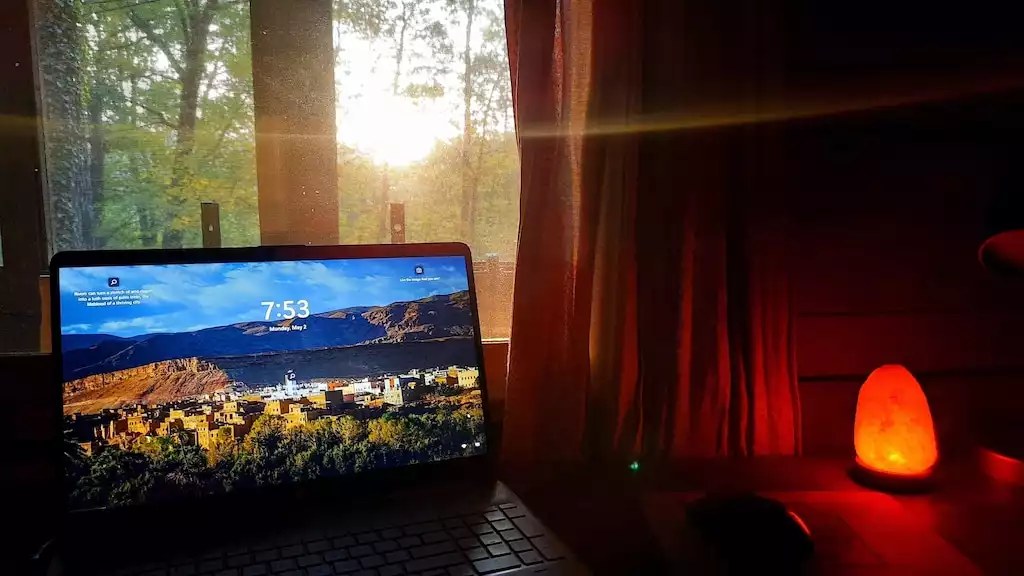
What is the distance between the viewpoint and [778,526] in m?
0.73

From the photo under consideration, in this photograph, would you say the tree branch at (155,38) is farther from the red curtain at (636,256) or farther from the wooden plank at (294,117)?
the red curtain at (636,256)

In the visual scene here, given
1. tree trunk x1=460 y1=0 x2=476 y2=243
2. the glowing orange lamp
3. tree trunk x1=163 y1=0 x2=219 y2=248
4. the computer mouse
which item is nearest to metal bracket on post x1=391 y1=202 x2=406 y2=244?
tree trunk x1=460 y1=0 x2=476 y2=243

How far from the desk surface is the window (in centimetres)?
50

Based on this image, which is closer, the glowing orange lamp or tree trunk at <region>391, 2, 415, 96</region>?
the glowing orange lamp

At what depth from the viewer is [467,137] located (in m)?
1.13

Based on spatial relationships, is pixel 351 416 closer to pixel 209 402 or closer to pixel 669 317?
pixel 209 402

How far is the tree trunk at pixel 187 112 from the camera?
41.0 inches

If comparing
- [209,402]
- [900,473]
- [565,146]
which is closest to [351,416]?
[209,402]

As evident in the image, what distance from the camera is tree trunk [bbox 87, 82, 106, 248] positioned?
1033 mm

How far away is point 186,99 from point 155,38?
0.10 metres

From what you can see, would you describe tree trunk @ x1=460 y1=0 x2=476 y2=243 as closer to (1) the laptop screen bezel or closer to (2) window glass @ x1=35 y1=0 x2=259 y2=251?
(1) the laptop screen bezel

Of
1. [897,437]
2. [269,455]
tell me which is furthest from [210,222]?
[897,437]

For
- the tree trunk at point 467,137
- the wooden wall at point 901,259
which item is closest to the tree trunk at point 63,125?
the tree trunk at point 467,137

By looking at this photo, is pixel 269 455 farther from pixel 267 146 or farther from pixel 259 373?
pixel 267 146
